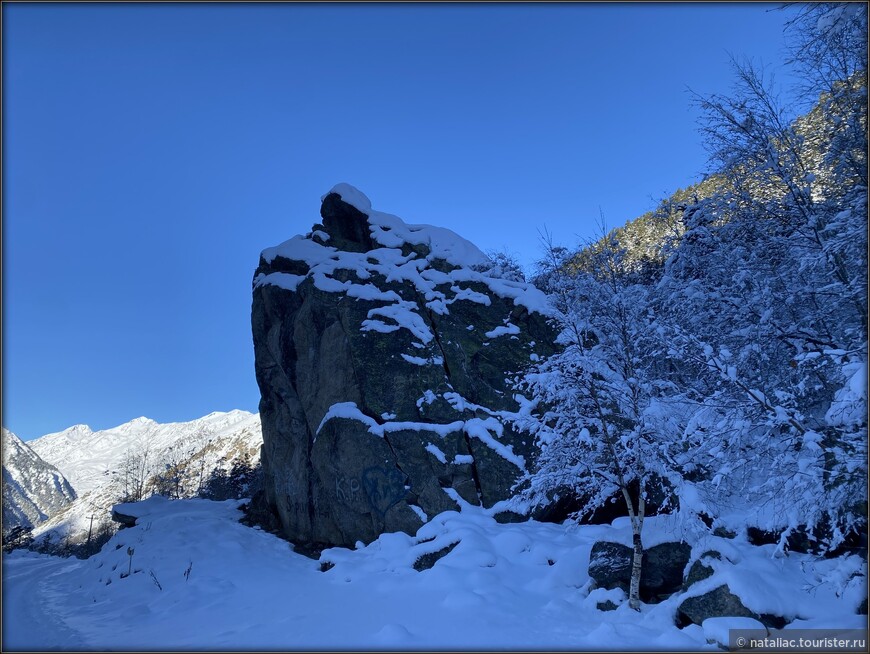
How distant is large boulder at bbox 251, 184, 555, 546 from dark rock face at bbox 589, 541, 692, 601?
15.4ft

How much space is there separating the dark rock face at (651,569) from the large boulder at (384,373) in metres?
4.68

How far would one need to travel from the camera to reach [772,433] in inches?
234

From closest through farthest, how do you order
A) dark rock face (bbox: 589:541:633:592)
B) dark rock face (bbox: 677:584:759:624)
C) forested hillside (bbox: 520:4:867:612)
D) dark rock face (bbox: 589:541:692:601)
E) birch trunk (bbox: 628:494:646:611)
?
forested hillside (bbox: 520:4:867:612), dark rock face (bbox: 677:584:759:624), birch trunk (bbox: 628:494:646:611), dark rock face (bbox: 589:541:692:601), dark rock face (bbox: 589:541:633:592)

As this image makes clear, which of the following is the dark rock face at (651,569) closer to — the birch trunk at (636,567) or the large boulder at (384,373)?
the birch trunk at (636,567)

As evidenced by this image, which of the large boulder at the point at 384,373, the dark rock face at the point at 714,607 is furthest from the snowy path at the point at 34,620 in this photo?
the dark rock face at the point at 714,607

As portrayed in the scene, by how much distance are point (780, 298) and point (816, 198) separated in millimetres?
1952

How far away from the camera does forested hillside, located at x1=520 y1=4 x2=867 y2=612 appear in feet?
18.4

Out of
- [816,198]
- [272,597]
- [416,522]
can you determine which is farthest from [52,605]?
[816,198]

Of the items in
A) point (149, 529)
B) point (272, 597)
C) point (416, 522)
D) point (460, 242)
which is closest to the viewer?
point (272, 597)

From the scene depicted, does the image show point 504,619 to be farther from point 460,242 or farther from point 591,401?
point 460,242

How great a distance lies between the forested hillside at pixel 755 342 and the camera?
5.59m

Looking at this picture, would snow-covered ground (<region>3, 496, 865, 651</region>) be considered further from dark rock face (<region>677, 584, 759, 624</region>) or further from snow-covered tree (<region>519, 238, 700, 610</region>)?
snow-covered tree (<region>519, 238, 700, 610</region>)

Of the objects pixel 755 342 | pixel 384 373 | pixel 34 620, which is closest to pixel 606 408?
pixel 755 342

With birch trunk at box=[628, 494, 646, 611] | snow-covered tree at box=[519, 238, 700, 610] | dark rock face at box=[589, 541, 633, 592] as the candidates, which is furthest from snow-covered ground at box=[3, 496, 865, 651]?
snow-covered tree at box=[519, 238, 700, 610]
